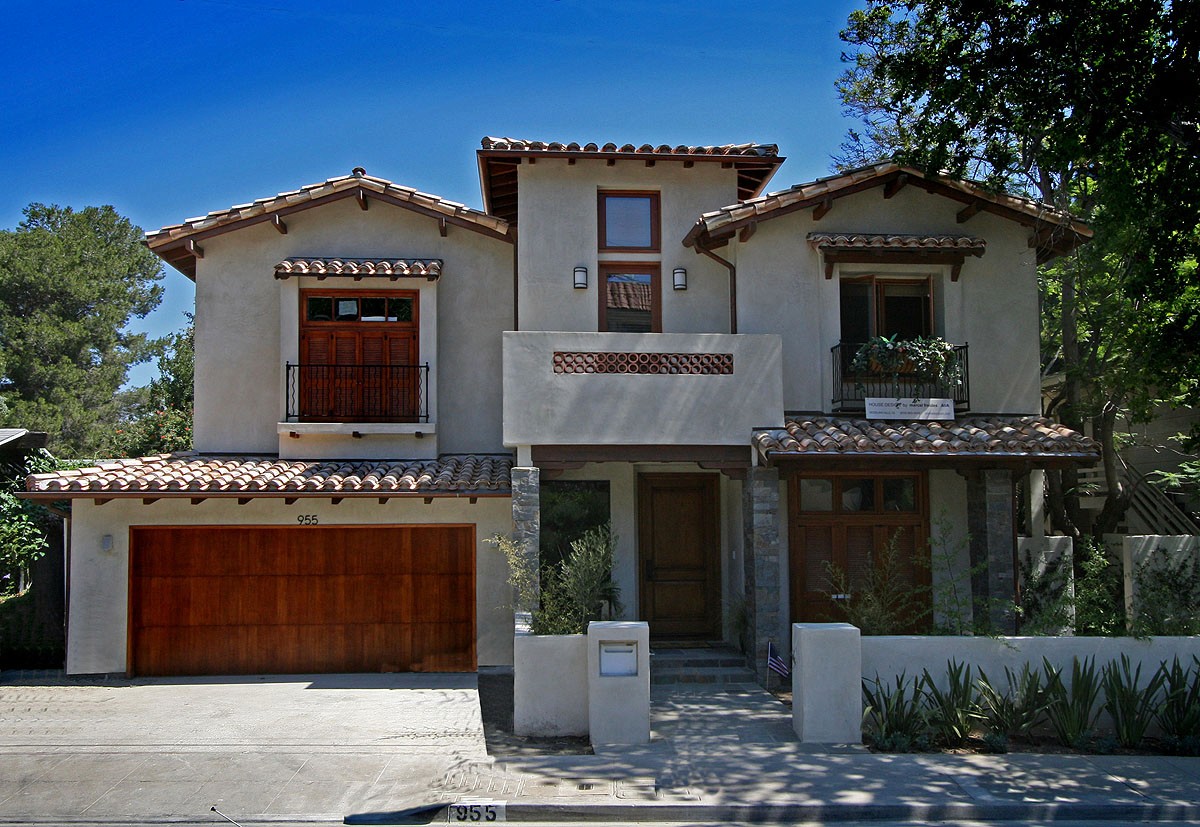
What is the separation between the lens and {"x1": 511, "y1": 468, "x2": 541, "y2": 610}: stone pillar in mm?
13539

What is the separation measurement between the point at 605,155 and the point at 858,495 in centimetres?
634

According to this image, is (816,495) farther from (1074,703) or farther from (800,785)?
Result: (800,785)

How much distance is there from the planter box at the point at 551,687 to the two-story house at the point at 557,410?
2.61m

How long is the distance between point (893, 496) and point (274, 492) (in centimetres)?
891

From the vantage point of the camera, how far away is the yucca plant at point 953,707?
10.6 meters

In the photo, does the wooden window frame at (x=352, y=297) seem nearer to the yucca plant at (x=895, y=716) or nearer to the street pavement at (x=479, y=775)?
the street pavement at (x=479, y=775)

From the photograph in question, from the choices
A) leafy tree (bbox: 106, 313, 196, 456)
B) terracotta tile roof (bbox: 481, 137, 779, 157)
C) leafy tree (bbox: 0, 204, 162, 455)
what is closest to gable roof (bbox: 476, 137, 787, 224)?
terracotta tile roof (bbox: 481, 137, 779, 157)

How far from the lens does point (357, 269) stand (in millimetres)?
15570

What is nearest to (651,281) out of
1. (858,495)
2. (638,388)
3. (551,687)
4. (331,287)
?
(638,388)

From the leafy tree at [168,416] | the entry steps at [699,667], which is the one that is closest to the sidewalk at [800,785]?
the entry steps at [699,667]

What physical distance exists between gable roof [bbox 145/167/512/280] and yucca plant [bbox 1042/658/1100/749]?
10.1 m

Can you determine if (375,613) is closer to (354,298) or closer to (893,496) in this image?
(354,298)

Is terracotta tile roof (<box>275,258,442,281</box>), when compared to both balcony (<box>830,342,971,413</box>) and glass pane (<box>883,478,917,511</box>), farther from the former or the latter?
glass pane (<box>883,478,917,511</box>)

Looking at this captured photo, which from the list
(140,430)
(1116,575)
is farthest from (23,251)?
(1116,575)
